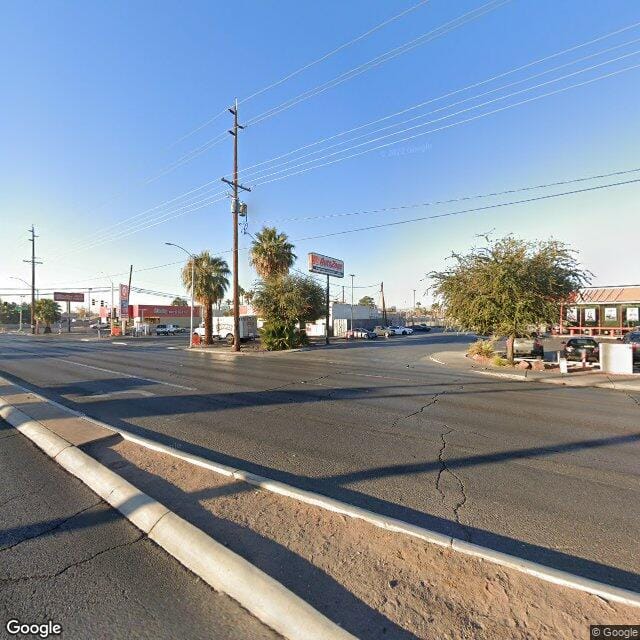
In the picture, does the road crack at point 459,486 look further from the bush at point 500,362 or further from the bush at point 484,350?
the bush at point 484,350

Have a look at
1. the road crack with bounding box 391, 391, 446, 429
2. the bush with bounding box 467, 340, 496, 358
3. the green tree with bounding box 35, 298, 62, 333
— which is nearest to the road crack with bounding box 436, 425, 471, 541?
the road crack with bounding box 391, 391, 446, 429

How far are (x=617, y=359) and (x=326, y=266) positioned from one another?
26.1 meters

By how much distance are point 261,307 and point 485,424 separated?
22.5 meters

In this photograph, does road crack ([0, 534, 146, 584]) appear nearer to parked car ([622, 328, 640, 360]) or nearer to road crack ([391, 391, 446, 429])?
road crack ([391, 391, 446, 429])

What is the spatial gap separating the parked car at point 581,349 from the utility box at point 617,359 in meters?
2.92

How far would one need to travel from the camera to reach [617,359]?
14.1 metres

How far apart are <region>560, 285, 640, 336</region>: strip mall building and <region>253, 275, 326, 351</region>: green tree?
80.8 feet

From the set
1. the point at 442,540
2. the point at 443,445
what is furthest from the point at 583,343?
the point at 442,540

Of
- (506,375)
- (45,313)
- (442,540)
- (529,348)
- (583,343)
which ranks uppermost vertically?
(45,313)

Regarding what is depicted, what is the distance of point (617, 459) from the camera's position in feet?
16.9

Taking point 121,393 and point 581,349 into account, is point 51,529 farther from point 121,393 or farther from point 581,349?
point 581,349

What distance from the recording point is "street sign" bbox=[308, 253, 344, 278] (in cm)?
3497

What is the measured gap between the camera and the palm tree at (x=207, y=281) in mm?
33812

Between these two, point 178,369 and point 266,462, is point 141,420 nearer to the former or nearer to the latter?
point 266,462
